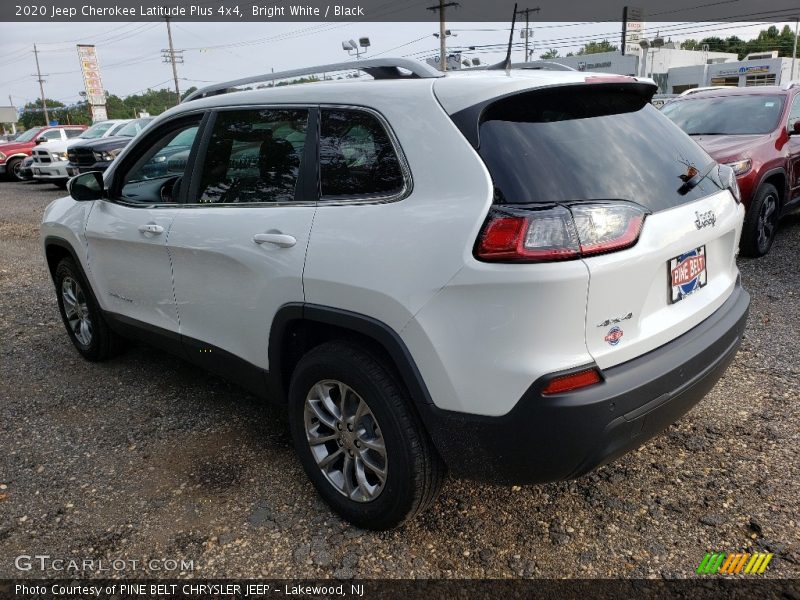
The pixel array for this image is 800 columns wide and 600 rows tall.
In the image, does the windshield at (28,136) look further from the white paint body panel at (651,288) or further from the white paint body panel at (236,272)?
the white paint body panel at (651,288)

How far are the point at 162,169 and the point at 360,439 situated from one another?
2.17m

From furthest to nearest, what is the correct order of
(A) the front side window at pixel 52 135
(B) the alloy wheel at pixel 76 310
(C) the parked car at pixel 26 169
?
(A) the front side window at pixel 52 135 → (C) the parked car at pixel 26 169 → (B) the alloy wheel at pixel 76 310

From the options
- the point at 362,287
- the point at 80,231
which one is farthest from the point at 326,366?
the point at 80,231

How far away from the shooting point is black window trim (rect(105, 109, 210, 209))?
3.27 m

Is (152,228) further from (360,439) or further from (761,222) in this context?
(761,222)

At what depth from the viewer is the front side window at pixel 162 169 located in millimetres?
3400

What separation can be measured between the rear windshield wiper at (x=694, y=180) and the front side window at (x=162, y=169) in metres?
2.37

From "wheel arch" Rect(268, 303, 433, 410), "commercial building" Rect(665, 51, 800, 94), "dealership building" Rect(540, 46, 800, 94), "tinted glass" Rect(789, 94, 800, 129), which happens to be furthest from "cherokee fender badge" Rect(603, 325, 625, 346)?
"commercial building" Rect(665, 51, 800, 94)

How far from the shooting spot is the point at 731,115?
739 cm

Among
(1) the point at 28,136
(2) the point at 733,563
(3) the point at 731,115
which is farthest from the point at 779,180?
(1) the point at 28,136

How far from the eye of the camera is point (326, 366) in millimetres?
2492

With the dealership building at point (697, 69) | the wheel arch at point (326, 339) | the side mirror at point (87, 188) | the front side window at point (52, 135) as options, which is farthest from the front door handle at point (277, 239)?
the dealership building at point (697, 69)

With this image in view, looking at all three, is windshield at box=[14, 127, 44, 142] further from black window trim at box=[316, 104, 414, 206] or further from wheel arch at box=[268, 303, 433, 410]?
black window trim at box=[316, 104, 414, 206]

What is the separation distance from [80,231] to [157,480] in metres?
1.89
